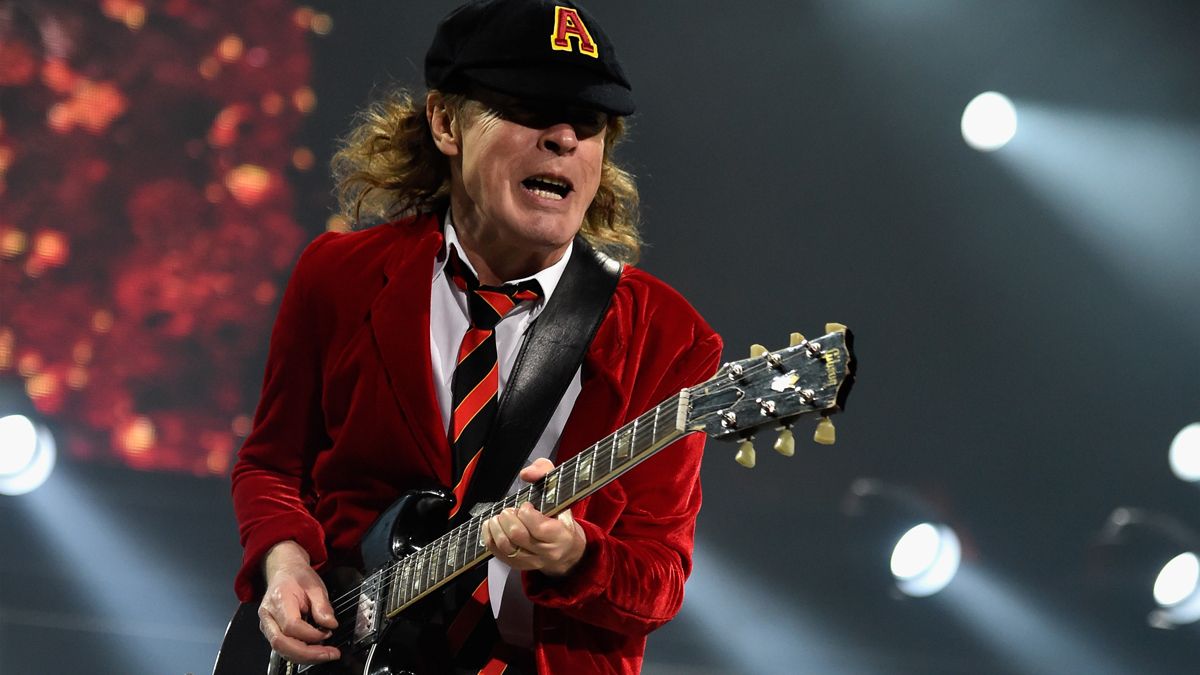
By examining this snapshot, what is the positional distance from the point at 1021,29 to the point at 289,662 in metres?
5.09

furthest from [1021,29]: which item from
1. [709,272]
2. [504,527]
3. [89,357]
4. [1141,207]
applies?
[504,527]

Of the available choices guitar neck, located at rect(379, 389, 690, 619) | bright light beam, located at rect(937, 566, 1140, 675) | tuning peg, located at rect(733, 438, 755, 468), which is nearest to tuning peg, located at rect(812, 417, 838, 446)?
tuning peg, located at rect(733, 438, 755, 468)

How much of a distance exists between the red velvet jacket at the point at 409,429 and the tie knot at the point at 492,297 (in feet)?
0.27

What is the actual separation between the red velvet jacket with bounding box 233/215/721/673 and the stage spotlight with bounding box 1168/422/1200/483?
14.7ft

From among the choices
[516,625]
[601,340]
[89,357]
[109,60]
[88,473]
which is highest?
[109,60]

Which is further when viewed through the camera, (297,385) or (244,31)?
(244,31)

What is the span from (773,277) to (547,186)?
11.9 feet

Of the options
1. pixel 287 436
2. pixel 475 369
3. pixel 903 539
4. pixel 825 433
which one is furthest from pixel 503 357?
pixel 903 539

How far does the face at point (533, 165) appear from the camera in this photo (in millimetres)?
1955

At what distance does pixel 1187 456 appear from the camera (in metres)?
5.63

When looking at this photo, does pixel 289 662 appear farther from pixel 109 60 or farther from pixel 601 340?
pixel 109 60

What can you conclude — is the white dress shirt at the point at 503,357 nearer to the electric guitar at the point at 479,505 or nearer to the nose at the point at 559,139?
the electric guitar at the point at 479,505

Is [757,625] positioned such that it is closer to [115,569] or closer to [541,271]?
[115,569]

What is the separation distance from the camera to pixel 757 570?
5332 millimetres
